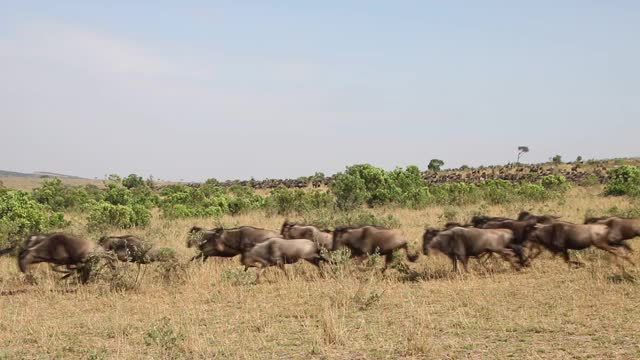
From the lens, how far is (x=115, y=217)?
21812mm

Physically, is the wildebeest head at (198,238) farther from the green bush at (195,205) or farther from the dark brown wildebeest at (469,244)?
the green bush at (195,205)

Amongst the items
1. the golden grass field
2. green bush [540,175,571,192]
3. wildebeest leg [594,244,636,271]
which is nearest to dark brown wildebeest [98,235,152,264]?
the golden grass field

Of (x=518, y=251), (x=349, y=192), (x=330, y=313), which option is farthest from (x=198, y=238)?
(x=349, y=192)

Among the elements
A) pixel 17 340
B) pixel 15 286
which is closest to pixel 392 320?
pixel 17 340

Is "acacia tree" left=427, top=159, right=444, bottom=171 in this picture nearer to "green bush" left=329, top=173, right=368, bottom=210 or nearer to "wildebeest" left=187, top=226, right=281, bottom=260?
"green bush" left=329, top=173, right=368, bottom=210

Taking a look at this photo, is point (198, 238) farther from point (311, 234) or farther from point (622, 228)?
point (622, 228)

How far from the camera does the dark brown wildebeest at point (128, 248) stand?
1203cm

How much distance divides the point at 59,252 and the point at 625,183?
3282 centimetres

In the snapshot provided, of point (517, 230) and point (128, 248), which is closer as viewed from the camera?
point (128, 248)

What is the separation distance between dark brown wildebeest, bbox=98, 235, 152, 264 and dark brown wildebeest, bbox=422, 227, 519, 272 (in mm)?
5469

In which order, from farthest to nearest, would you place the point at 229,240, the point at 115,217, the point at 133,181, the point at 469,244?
the point at 133,181 → the point at 115,217 → the point at 229,240 → the point at 469,244

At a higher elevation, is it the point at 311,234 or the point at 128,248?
the point at 311,234

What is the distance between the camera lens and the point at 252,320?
8.62m

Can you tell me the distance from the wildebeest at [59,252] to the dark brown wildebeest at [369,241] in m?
4.77
